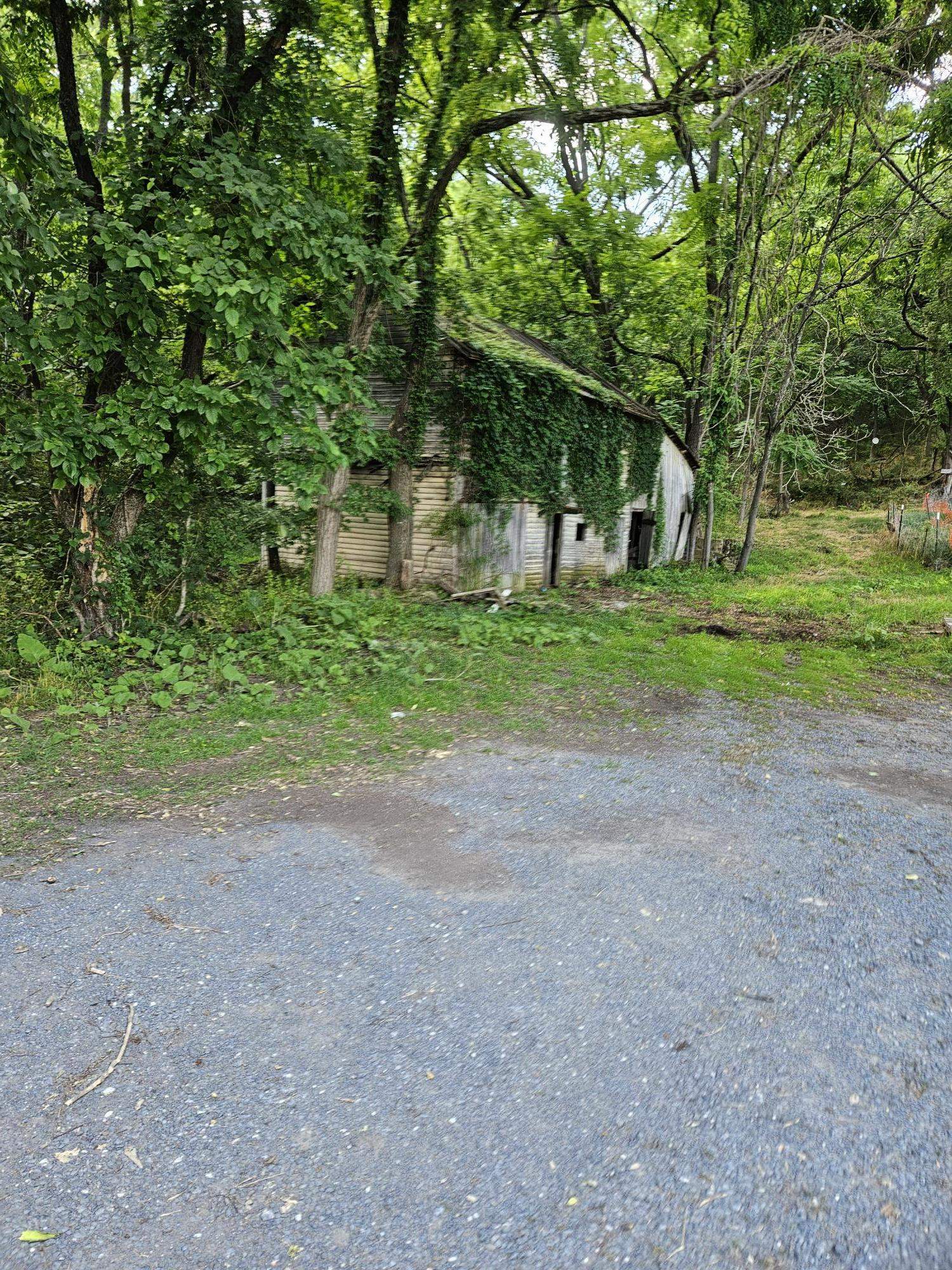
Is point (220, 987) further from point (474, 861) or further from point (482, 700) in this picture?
point (482, 700)

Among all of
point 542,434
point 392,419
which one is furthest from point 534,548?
point 392,419

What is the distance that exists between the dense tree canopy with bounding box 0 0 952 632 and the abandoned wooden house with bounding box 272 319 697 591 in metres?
0.88

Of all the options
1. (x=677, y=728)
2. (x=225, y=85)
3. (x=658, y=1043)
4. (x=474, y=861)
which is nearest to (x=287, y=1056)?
(x=658, y=1043)

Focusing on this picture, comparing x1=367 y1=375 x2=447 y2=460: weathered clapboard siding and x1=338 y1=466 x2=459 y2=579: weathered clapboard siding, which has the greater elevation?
x1=367 y1=375 x2=447 y2=460: weathered clapboard siding

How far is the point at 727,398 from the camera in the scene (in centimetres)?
1864

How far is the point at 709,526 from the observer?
21.1 m

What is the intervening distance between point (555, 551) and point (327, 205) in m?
9.57

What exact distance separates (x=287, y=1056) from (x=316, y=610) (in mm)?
7989

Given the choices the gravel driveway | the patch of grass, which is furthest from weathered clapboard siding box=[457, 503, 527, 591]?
the gravel driveway

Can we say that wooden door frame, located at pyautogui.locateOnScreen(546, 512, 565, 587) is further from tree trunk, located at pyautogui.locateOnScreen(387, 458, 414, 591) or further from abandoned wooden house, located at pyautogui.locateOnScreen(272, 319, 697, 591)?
tree trunk, located at pyautogui.locateOnScreen(387, 458, 414, 591)

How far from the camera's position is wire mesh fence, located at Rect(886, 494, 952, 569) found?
798 inches

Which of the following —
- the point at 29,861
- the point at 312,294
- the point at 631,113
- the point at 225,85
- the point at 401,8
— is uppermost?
the point at 401,8

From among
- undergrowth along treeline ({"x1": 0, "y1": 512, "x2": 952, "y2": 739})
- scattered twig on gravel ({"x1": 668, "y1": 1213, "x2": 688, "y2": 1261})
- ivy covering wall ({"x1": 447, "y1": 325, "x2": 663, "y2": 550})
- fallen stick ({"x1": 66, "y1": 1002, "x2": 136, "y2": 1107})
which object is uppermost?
ivy covering wall ({"x1": 447, "y1": 325, "x2": 663, "y2": 550})

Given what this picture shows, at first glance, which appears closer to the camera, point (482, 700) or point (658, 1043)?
point (658, 1043)
